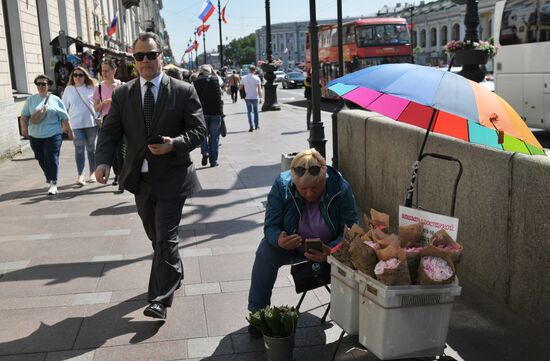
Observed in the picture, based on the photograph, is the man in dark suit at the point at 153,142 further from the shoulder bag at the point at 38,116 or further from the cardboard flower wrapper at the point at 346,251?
the shoulder bag at the point at 38,116

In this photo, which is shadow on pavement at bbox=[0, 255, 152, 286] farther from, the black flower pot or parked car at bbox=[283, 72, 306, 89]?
parked car at bbox=[283, 72, 306, 89]

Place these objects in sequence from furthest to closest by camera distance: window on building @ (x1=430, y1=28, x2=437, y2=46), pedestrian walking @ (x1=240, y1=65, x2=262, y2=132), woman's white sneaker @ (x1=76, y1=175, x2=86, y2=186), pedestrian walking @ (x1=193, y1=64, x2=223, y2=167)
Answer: window on building @ (x1=430, y1=28, x2=437, y2=46) < pedestrian walking @ (x1=240, y1=65, x2=262, y2=132) < pedestrian walking @ (x1=193, y1=64, x2=223, y2=167) < woman's white sneaker @ (x1=76, y1=175, x2=86, y2=186)

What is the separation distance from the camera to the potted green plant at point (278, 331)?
3449 millimetres

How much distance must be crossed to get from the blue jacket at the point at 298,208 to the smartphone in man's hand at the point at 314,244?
0.72ft

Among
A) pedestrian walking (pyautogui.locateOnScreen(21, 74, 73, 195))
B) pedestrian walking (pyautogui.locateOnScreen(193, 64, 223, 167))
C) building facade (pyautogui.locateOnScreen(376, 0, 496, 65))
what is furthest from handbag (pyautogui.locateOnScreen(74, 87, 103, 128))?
building facade (pyautogui.locateOnScreen(376, 0, 496, 65))

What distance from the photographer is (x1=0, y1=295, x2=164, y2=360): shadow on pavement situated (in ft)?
12.6

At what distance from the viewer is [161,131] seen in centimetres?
412

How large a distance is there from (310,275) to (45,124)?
608 centimetres

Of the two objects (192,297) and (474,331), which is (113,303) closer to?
(192,297)

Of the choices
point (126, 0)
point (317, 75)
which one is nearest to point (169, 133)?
point (317, 75)

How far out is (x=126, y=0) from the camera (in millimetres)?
31219

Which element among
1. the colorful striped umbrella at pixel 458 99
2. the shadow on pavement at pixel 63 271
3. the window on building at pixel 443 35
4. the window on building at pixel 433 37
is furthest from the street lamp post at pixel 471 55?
the window on building at pixel 433 37

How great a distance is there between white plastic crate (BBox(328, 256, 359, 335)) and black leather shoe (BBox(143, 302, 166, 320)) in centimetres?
126

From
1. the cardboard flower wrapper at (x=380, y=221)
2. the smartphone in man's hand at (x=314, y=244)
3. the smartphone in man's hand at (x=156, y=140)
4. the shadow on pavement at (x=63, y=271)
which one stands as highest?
the smartphone in man's hand at (x=156, y=140)
